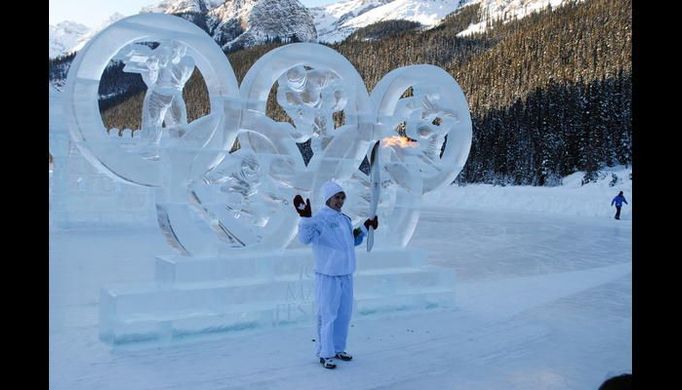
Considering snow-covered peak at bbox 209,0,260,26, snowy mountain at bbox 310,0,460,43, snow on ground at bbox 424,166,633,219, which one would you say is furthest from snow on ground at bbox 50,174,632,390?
snowy mountain at bbox 310,0,460,43

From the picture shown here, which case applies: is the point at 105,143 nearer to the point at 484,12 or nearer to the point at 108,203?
the point at 108,203

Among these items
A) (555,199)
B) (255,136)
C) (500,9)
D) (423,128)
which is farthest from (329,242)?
(500,9)

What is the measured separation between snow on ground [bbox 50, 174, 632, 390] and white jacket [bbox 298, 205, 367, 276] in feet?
2.09

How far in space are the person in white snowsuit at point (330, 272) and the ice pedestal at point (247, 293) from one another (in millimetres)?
991

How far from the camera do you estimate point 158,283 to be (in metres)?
4.75

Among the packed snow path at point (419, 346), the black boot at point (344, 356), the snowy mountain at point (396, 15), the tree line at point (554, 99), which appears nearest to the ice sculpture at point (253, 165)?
the packed snow path at point (419, 346)

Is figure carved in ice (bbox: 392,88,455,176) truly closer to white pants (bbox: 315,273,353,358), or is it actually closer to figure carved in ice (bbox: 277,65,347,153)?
figure carved in ice (bbox: 277,65,347,153)

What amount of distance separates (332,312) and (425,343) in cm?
96

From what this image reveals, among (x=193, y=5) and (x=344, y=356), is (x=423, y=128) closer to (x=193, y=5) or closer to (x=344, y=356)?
(x=344, y=356)

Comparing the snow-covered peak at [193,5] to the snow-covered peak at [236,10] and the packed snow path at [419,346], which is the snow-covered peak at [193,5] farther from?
the packed snow path at [419,346]

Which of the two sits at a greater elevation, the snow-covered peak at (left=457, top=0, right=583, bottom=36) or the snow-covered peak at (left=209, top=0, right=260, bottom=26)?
the snow-covered peak at (left=209, top=0, right=260, bottom=26)

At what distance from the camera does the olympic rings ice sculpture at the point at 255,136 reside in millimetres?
4652

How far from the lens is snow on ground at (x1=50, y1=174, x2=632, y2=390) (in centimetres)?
372
